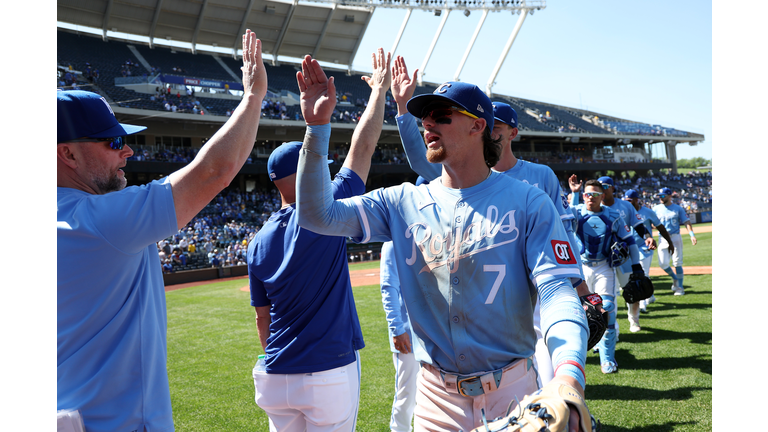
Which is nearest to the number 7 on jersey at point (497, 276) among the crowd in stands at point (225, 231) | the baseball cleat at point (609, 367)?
the baseball cleat at point (609, 367)

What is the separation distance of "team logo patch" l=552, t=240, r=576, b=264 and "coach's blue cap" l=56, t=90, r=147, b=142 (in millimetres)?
1781

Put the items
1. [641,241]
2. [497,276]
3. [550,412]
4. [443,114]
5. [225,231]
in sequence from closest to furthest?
[550,412] < [497,276] < [443,114] < [641,241] < [225,231]

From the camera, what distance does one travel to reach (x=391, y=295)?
173 inches

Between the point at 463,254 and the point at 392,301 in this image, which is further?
the point at 392,301

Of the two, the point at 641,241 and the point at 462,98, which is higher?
the point at 462,98

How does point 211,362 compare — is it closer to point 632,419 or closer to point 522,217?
point 632,419

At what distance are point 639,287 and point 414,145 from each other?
485 cm

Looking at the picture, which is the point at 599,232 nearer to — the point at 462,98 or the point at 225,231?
the point at 462,98

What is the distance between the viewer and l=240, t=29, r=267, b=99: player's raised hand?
207 centimetres

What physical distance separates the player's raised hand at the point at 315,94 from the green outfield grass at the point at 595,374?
3.77 m

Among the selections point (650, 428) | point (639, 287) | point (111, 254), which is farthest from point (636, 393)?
point (111, 254)

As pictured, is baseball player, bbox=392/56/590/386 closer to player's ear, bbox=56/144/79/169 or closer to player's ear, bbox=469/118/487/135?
player's ear, bbox=469/118/487/135

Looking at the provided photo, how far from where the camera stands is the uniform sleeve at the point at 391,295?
4.21m

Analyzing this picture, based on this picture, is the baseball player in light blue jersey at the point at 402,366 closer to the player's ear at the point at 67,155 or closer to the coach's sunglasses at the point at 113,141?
the coach's sunglasses at the point at 113,141
